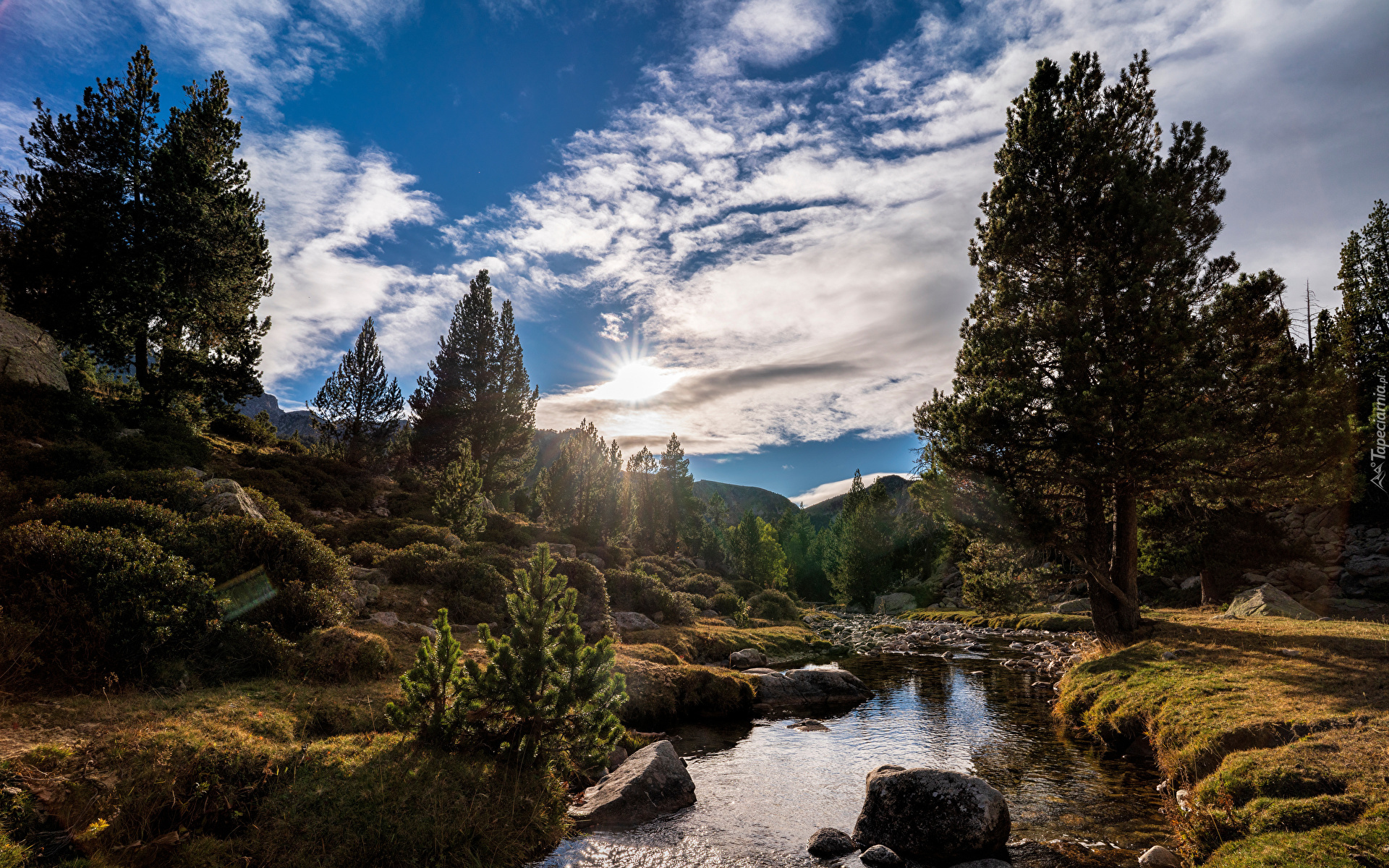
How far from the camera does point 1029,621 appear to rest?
168ft

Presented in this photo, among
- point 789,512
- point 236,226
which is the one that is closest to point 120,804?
point 236,226

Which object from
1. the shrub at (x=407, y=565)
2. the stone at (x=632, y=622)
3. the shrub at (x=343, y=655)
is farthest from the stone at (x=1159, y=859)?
the stone at (x=632, y=622)

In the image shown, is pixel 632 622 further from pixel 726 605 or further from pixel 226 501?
pixel 226 501

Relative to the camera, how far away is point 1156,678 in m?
16.1

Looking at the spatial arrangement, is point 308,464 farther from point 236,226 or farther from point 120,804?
point 120,804

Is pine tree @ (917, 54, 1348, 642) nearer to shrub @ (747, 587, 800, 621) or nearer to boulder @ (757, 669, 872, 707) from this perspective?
boulder @ (757, 669, 872, 707)

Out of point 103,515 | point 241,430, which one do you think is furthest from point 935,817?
point 241,430

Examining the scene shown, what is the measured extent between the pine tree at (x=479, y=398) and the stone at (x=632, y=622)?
25.8m

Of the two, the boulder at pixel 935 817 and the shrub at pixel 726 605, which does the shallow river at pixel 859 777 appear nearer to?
the boulder at pixel 935 817

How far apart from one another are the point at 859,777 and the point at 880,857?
16.1ft

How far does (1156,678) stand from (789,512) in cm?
12133

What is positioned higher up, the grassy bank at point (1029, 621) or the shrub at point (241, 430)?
the shrub at point (241, 430)

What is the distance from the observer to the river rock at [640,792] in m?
11.4

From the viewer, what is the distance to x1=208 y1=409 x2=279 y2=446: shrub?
133 feet
